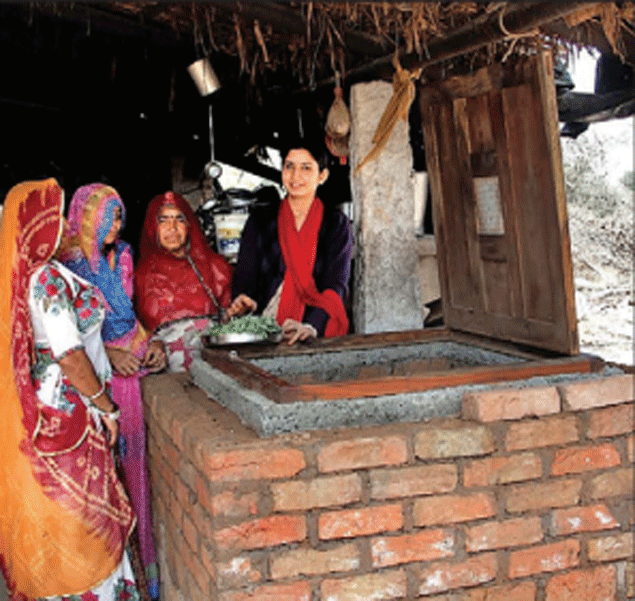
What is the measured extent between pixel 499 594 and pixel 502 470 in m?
0.35

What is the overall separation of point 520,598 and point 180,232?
8.00 ft

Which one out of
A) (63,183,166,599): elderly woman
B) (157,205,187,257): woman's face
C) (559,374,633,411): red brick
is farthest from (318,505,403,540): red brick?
(157,205,187,257): woman's face

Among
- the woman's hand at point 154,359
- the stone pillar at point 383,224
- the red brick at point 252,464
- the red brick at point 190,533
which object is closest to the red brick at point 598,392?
the red brick at point 252,464

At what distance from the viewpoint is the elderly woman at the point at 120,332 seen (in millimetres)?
3650

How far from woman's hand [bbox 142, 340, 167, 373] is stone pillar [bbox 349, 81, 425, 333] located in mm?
1167

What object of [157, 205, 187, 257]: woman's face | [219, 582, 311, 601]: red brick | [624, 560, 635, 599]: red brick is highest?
[157, 205, 187, 257]: woman's face

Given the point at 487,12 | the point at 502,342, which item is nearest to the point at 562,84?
the point at 487,12

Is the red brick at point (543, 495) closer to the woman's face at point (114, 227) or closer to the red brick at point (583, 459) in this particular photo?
the red brick at point (583, 459)

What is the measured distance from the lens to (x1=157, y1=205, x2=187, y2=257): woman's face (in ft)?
13.3

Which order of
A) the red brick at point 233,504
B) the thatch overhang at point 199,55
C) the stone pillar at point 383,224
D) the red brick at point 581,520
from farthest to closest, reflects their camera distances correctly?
1. the stone pillar at point 383,224
2. the thatch overhang at point 199,55
3. the red brick at point 581,520
4. the red brick at point 233,504

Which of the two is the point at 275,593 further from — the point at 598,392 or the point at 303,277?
the point at 303,277

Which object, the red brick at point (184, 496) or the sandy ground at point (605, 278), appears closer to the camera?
the red brick at point (184, 496)

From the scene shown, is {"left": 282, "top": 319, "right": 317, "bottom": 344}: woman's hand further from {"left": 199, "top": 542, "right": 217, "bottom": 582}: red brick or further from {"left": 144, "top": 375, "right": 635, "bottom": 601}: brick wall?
{"left": 199, "top": 542, "right": 217, "bottom": 582}: red brick

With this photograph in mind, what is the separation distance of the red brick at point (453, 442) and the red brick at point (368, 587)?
336 mm
